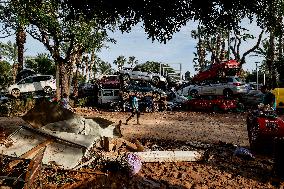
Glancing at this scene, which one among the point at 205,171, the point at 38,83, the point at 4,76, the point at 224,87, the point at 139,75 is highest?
the point at 4,76

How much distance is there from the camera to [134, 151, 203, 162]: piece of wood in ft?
29.4

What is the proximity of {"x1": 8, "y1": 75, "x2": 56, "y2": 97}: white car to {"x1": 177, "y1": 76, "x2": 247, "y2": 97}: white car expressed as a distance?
12.5 metres

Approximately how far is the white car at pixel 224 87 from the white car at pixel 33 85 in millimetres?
12548

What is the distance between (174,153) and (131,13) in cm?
395

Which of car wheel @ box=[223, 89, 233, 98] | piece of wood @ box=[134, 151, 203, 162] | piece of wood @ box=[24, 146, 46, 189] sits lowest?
piece of wood @ box=[134, 151, 203, 162]

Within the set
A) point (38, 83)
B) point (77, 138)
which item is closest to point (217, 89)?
point (38, 83)

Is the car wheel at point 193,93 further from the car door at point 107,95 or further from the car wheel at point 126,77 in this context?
the car door at point 107,95

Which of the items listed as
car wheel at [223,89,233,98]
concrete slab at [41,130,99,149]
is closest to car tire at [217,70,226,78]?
car wheel at [223,89,233,98]

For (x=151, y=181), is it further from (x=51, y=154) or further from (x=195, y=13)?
(x=195, y=13)

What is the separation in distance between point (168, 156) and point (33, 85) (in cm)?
2224

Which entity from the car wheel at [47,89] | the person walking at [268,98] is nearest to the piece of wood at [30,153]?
the person walking at [268,98]

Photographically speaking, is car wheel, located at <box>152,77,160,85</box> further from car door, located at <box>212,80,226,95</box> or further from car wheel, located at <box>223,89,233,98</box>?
car wheel, located at <box>223,89,233,98</box>

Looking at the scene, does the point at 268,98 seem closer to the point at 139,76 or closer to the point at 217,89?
the point at 217,89

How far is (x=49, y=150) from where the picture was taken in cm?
766
